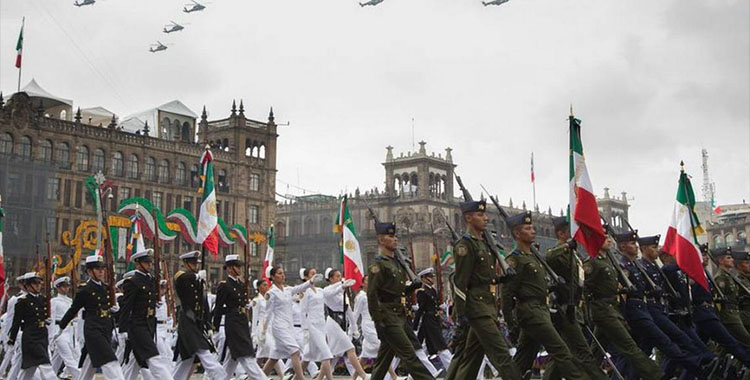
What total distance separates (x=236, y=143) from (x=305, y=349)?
175 ft

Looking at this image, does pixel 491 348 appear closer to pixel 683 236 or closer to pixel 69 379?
pixel 683 236

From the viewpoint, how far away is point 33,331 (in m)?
13.6

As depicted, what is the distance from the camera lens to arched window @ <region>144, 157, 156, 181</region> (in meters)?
62.0

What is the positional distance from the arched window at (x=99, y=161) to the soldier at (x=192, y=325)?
49.5m

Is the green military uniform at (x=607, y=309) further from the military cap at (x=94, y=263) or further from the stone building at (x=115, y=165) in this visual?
the stone building at (x=115, y=165)

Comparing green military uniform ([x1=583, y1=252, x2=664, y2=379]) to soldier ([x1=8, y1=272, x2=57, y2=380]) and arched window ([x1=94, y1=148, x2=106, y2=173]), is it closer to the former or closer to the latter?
soldier ([x1=8, y1=272, x2=57, y2=380])

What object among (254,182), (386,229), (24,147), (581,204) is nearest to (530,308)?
(581,204)

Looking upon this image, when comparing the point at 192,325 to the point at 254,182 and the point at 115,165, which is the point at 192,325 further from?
the point at 254,182

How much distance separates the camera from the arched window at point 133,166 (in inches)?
2398

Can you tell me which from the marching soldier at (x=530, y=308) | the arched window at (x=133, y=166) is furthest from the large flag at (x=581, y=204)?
the arched window at (x=133, y=166)

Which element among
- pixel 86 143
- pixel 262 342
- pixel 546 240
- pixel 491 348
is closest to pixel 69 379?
pixel 262 342

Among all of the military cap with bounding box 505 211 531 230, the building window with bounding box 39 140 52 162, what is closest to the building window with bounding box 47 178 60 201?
the building window with bounding box 39 140 52 162

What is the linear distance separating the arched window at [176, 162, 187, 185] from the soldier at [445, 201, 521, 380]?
5689 cm

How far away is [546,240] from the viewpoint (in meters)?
86.4
